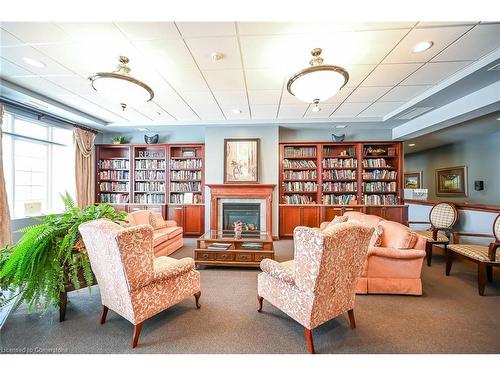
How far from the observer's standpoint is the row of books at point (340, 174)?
482 cm

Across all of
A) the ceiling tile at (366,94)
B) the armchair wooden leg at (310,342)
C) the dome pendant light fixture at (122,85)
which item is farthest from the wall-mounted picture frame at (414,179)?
the dome pendant light fixture at (122,85)

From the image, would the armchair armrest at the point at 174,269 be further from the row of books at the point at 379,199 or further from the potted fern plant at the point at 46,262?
the row of books at the point at 379,199

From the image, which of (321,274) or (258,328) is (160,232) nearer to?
(258,328)

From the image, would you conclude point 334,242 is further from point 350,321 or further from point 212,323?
point 212,323

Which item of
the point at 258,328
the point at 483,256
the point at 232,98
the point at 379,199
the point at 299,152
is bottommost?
the point at 258,328

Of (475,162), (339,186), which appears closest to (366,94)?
(339,186)

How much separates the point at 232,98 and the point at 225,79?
615mm

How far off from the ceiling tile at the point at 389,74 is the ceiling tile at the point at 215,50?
1.74 m

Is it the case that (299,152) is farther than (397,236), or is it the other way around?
(299,152)

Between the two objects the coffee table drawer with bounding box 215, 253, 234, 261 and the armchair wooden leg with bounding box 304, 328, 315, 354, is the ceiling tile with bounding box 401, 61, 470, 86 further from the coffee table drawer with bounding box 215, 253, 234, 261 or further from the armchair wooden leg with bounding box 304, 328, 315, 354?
the coffee table drawer with bounding box 215, 253, 234, 261

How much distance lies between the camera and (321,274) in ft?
4.51

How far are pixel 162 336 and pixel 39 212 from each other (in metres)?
3.70

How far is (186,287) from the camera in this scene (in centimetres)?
187

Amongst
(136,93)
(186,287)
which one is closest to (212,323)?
(186,287)
